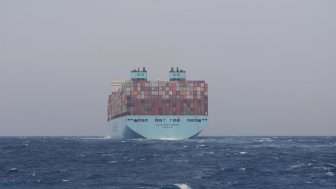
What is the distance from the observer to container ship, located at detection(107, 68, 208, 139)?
7077 inches

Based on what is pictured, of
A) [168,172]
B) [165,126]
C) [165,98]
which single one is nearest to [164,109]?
[165,98]

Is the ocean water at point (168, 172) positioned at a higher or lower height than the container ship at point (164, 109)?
lower

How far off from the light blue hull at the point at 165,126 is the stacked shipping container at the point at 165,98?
8.47ft

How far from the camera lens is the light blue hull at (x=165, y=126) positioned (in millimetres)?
177750

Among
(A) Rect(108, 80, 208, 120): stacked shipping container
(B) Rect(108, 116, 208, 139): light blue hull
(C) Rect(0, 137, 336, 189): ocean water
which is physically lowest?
(C) Rect(0, 137, 336, 189): ocean water

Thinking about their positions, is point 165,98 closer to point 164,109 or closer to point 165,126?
point 164,109

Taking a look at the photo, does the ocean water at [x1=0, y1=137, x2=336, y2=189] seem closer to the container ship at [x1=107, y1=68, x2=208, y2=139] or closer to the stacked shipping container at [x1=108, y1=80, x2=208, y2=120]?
the container ship at [x1=107, y1=68, x2=208, y2=139]

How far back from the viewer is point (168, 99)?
620 ft

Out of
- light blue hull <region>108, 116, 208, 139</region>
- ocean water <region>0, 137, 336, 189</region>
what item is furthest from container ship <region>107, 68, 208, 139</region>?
ocean water <region>0, 137, 336, 189</region>

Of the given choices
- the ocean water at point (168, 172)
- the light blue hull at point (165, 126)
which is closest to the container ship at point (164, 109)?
the light blue hull at point (165, 126)

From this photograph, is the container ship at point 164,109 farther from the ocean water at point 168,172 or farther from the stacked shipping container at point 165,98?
the ocean water at point 168,172

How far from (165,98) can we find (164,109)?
14.1 ft

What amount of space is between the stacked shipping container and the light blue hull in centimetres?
258

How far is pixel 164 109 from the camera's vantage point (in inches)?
7338
